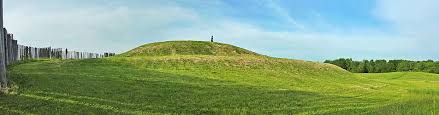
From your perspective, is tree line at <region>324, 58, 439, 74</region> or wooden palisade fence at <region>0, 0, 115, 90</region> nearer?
wooden palisade fence at <region>0, 0, 115, 90</region>

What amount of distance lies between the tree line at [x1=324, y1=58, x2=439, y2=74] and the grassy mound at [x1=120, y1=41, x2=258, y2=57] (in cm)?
6909

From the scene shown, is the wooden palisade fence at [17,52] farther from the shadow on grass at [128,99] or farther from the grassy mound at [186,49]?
the grassy mound at [186,49]

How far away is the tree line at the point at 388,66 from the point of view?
124 meters

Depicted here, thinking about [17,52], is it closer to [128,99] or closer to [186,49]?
[186,49]

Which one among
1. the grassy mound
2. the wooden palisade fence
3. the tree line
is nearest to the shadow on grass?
the wooden palisade fence

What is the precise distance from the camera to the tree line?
123562mm

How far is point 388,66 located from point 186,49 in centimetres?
8469

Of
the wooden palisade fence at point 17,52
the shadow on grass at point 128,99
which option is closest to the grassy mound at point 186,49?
the wooden palisade fence at point 17,52

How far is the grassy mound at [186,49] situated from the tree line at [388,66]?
69087 mm

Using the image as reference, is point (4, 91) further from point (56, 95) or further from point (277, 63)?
point (277, 63)

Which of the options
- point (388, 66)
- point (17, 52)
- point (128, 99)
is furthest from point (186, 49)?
point (388, 66)

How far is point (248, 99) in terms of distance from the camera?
2261cm

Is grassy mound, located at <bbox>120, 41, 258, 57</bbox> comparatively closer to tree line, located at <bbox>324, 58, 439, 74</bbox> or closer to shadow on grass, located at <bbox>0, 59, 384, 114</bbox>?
shadow on grass, located at <bbox>0, 59, 384, 114</bbox>

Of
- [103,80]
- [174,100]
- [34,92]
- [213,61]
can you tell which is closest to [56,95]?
[34,92]
